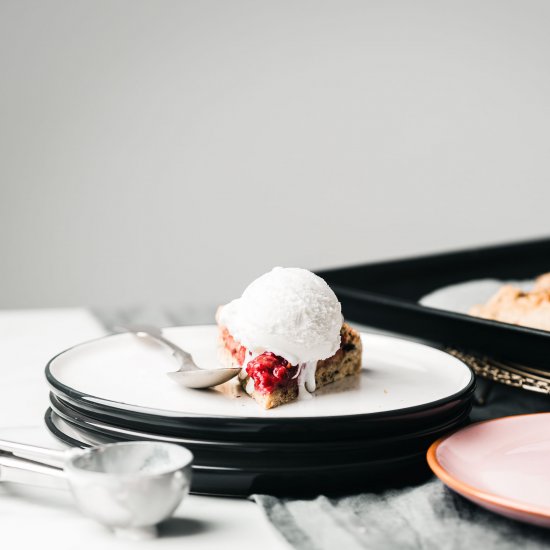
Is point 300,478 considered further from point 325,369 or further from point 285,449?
point 325,369

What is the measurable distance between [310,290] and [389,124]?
287 centimetres

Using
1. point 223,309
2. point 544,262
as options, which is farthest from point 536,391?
point 544,262

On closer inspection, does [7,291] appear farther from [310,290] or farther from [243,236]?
[310,290]

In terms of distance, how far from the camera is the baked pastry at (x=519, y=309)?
1239 mm

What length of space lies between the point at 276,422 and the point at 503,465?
0.72 feet

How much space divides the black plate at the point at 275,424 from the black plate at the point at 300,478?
3cm

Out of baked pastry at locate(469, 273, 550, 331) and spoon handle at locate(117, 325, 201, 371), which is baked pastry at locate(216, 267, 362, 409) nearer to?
spoon handle at locate(117, 325, 201, 371)

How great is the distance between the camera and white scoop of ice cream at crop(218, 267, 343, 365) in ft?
3.22

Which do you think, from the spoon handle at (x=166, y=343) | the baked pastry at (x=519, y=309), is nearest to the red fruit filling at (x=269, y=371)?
the spoon handle at (x=166, y=343)

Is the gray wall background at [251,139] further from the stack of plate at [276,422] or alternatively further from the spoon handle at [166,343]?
Result: the stack of plate at [276,422]

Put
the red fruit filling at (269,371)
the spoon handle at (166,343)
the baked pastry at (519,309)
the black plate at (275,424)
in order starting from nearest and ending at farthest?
the black plate at (275,424)
the red fruit filling at (269,371)
the spoon handle at (166,343)
the baked pastry at (519,309)

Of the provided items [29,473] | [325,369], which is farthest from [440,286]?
[29,473]

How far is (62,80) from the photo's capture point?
333cm

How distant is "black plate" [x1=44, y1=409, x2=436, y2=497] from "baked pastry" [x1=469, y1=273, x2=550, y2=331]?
1.55ft
